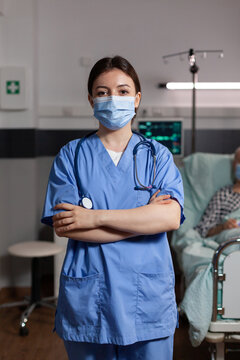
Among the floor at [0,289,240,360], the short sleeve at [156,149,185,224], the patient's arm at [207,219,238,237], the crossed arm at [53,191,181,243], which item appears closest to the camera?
the crossed arm at [53,191,181,243]

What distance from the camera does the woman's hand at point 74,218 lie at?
146 centimetres

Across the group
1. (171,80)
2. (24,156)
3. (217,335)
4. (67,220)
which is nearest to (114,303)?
(67,220)

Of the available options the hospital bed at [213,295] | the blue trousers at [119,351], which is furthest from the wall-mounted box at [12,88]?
the blue trousers at [119,351]

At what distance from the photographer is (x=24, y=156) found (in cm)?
397

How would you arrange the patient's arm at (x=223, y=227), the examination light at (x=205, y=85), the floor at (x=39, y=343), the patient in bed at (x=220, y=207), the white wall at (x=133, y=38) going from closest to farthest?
1. the floor at (x=39, y=343)
2. the patient's arm at (x=223, y=227)
3. the patient in bed at (x=220, y=207)
4. the examination light at (x=205, y=85)
5. the white wall at (x=133, y=38)

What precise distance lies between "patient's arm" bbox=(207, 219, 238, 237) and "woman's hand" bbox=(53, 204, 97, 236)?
73.9 inches

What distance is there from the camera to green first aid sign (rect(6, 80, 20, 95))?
384 centimetres

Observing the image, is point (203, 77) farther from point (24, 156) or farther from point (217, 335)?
point (217, 335)

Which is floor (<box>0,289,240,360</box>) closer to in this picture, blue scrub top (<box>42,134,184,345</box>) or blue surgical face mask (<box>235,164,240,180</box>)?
blue surgical face mask (<box>235,164,240,180</box>)

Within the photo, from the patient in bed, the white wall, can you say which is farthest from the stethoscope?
the white wall

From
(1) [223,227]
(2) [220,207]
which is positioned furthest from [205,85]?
(1) [223,227]

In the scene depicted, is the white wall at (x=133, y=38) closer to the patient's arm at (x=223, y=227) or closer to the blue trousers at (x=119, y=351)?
the patient's arm at (x=223, y=227)

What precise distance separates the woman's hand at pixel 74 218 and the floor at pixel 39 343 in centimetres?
162

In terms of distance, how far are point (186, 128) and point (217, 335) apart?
2082 millimetres
